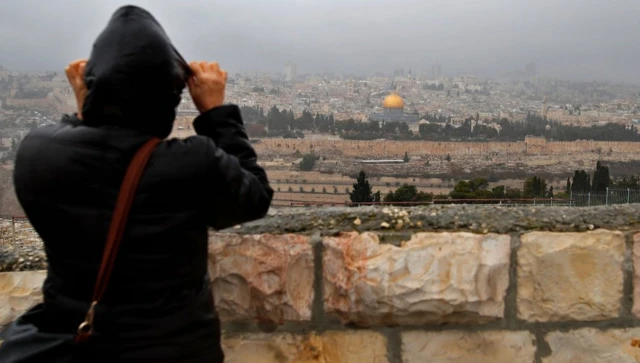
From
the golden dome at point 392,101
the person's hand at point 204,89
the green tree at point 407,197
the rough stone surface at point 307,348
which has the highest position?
the golden dome at point 392,101

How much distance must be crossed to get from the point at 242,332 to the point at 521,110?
105 meters

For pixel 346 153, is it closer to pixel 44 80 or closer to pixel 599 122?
pixel 44 80

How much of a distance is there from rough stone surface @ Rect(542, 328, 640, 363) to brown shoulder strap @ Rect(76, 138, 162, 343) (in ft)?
3.32

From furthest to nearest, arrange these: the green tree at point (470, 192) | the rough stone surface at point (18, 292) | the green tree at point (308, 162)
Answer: the green tree at point (308, 162) < the green tree at point (470, 192) < the rough stone surface at point (18, 292)

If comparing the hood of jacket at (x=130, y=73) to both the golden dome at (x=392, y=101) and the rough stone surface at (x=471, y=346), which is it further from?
the golden dome at (x=392, y=101)

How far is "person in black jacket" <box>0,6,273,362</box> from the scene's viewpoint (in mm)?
952

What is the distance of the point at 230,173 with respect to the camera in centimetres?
98

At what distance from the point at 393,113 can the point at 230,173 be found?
79.8m

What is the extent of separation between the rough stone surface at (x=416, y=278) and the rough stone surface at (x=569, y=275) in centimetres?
6

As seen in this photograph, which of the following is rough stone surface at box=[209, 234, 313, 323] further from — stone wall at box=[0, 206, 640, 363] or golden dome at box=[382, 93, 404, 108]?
golden dome at box=[382, 93, 404, 108]

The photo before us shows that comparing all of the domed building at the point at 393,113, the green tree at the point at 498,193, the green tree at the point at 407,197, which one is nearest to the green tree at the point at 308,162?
the green tree at the point at 498,193

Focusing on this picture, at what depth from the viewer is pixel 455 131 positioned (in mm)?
72625

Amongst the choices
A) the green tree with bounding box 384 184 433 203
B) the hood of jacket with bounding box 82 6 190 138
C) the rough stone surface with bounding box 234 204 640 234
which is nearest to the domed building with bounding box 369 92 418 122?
the green tree with bounding box 384 184 433 203

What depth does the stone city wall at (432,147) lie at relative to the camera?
58.8 m
